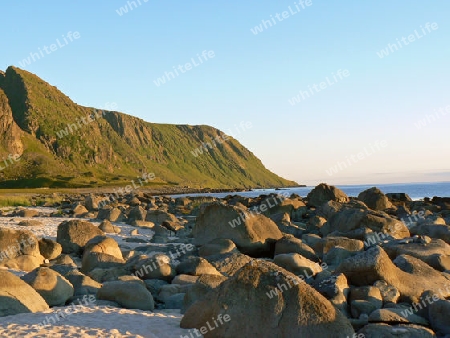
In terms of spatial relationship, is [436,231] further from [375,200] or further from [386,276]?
[375,200]

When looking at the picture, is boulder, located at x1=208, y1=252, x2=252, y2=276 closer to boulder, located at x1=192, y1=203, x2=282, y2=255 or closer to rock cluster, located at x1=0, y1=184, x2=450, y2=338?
rock cluster, located at x1=0, y1=184, x2=450, y2=338

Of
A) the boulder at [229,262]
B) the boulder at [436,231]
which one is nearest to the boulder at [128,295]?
the boulder at [229,262]

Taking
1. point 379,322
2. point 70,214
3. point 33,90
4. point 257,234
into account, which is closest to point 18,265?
point 257,234

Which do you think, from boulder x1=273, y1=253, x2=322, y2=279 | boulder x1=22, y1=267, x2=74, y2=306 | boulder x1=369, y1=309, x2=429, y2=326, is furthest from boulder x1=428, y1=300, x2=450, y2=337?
boulder x1=22, y1=267, x2=74, y2=306

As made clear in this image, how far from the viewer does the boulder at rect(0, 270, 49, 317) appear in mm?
8609

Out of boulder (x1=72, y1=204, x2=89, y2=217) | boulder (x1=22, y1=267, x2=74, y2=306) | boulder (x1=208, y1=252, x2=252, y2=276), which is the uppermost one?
boulder (x1=72, y1=204, x2=89, y2=217)

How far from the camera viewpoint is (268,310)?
778cm

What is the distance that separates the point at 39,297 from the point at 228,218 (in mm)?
10274

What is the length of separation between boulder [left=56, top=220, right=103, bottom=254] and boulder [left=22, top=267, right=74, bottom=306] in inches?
307

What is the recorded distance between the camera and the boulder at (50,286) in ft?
32.3

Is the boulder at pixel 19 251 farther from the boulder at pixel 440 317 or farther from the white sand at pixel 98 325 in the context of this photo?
the boulder at pixel 440 317

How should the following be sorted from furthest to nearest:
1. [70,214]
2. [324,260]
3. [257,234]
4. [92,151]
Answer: [92,151]
[70,214]
[257,234]
[324,260]

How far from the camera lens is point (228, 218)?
62.1 ft

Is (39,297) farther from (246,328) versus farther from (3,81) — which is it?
(3,81)
